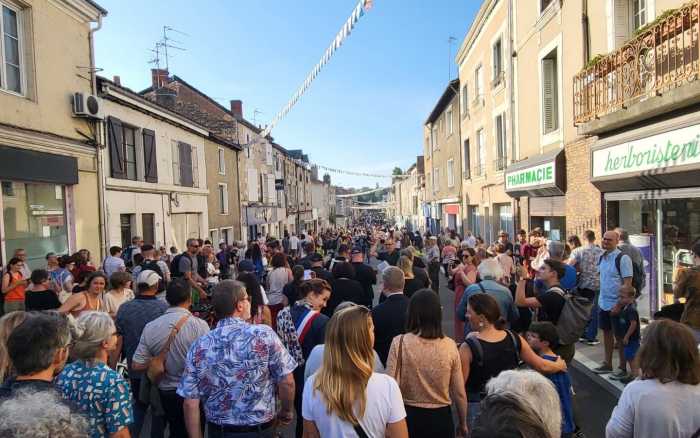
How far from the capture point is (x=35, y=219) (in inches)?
374

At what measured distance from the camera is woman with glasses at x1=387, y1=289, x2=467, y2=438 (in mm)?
3066

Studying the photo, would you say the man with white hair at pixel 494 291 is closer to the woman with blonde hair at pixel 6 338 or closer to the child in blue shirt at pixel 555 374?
the child in blue shirt at pixel 555 374

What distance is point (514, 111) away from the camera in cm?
1463

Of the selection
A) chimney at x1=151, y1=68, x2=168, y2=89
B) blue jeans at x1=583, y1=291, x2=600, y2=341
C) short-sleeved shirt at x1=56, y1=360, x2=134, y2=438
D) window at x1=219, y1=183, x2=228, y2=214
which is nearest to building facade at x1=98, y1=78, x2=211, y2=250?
window at x1=219, y1=183, x2=228, y2=214

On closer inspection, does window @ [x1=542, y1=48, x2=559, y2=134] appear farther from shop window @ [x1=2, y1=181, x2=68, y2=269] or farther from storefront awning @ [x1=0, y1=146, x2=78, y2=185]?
shop window @ [x1=2, y1=181, x2=68, y2=269]

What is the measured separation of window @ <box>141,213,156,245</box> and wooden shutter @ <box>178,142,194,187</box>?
2731 mm

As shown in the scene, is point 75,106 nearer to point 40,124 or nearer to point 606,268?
point 40,124

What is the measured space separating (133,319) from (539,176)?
10.5 meters

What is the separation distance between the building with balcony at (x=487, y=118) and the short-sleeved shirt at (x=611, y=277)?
9162 mm

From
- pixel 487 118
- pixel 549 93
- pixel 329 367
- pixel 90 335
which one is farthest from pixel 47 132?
pixel 487 118

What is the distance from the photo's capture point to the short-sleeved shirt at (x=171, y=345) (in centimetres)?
358

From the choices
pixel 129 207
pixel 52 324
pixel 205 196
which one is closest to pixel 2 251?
pixel 129 207

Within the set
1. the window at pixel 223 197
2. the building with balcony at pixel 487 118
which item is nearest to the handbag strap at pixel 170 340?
the building with balcony at pixel 487 118

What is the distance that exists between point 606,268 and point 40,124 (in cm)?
1051
